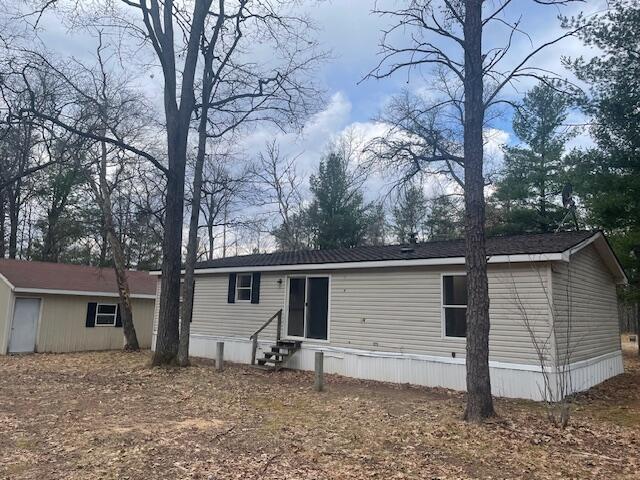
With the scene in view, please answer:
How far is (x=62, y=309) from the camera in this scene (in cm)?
1814

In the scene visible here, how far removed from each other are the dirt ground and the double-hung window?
9.15 metres

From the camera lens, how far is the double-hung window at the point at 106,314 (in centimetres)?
1917

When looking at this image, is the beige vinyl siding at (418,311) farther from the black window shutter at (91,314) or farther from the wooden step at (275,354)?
the black window shutter at (91,314)

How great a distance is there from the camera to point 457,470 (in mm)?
5062

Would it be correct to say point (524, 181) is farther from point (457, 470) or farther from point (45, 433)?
point (45, 433)

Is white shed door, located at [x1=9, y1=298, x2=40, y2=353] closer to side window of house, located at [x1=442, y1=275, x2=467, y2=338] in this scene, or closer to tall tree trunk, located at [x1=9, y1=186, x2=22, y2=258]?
tall tree trunk, located at [x1=9, y1=186, x2=22, y2=258]

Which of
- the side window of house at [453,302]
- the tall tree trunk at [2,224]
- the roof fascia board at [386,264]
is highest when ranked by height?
the tall tree trunk at [2,224]

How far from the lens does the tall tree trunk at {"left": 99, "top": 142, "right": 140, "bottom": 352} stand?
17812mm

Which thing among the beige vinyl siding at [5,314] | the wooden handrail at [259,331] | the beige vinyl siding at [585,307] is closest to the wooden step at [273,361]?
the wooden handrail at [259,331]

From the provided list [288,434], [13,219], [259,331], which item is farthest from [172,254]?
[13,219]

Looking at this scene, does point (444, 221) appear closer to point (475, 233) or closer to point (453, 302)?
point (453, 302)

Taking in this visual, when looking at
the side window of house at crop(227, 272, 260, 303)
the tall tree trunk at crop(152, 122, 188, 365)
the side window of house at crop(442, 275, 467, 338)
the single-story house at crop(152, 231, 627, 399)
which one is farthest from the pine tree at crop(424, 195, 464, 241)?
the tall tree trunk at crop(152, 122, 188, 365)

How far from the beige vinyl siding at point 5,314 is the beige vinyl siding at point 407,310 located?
8624 mm

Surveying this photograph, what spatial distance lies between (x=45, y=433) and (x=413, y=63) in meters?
8.08
